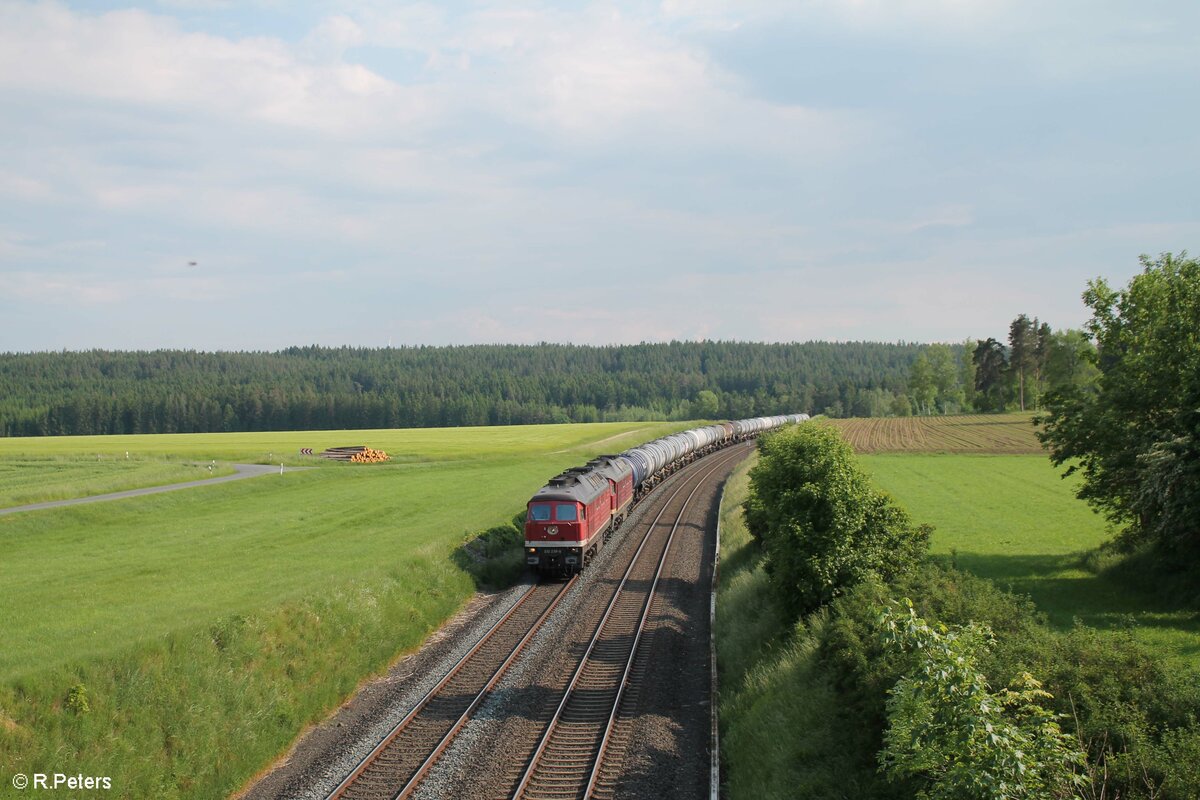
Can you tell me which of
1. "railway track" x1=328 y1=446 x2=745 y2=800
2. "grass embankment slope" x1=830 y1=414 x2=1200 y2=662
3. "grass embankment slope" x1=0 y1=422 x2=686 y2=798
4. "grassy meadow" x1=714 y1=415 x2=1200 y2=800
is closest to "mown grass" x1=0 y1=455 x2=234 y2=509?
"grass embankment slope" x1=0 y1=422 x2=686 y2=798

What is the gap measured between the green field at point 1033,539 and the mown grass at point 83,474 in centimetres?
4456

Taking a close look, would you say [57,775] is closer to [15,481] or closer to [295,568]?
[295,568]

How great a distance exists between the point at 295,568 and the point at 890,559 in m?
20.2

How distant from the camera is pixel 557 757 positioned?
52.1 feet

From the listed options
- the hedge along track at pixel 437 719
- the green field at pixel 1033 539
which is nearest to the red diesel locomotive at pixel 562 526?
the hedge along track at pixel 437 719

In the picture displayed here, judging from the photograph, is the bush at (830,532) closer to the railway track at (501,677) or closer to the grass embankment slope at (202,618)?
the railway track at (501,677)

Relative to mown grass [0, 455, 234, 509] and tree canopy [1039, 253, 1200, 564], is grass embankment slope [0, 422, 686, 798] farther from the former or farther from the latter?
tree canopy [1039, 253, 1200, 564]

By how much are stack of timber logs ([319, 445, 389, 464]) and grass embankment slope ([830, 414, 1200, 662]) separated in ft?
152

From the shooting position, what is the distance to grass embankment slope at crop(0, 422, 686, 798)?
1481 centimetres

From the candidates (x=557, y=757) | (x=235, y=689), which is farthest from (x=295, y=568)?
(x=557, y=757)

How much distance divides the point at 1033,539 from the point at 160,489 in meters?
49.5

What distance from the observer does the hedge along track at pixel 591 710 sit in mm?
14891

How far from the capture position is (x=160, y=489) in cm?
5109

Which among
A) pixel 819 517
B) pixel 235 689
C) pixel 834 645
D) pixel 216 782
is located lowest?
pixel 216 782
